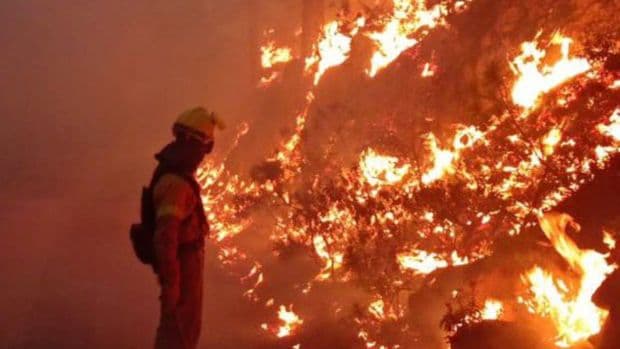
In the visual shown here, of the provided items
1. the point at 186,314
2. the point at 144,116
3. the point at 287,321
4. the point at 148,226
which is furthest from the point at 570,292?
the point at 144,116

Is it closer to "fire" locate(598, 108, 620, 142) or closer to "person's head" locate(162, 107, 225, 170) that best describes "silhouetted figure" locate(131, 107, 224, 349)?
"person's head" locate(162, 107, 225, 170)

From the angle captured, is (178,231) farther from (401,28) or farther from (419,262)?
(401,28)

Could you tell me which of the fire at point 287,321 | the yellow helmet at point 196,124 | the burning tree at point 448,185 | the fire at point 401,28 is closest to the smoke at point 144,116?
the burning tree at point 448,185

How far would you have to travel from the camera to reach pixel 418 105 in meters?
22.7

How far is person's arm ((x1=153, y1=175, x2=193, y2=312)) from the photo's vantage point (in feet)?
15.3

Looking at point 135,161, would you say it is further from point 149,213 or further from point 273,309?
point 149,213

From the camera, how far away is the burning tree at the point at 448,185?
487 inches

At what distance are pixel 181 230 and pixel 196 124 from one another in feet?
2.92

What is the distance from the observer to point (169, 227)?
15.6 ft

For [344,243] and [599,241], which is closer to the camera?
[599,241]

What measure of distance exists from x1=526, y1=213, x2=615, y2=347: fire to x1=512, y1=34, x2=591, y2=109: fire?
467cm

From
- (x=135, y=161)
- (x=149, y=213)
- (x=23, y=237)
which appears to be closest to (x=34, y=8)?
(x=135, y=161)

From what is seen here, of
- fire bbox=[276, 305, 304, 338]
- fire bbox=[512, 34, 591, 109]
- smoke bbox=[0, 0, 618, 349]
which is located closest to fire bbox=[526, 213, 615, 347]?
smoke bbox=[0, 0, 618, 349]

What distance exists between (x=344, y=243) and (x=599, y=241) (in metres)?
9.62
